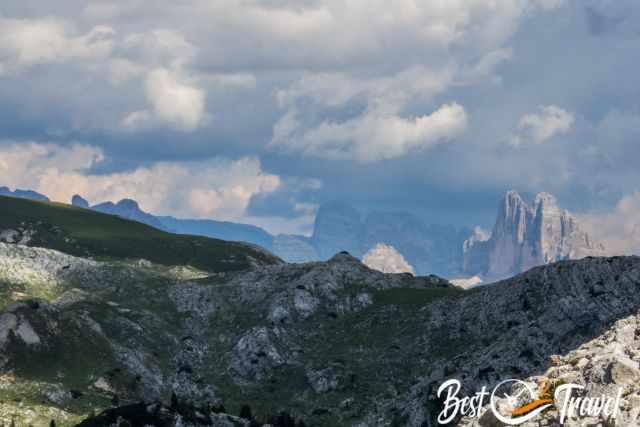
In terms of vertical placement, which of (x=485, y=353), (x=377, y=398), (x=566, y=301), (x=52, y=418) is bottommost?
(x=52, y=418)

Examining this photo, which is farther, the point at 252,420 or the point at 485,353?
the point at 485,353

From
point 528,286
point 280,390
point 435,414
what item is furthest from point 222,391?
point 528,286

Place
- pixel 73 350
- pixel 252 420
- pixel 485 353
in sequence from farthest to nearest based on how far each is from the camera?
pixel 73 350 → pixel 485 353 → pixel 252 420

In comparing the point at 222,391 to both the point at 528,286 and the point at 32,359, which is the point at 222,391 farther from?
the point at 528,286

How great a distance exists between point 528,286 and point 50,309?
108m

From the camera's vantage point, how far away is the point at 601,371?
54719 mm

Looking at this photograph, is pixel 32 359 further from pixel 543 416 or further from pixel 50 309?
pixel 543 416

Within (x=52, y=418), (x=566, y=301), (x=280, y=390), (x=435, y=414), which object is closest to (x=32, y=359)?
(x=52, y=418)

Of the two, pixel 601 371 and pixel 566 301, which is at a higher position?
pixel 566 301

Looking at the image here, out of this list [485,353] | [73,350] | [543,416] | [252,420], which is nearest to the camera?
[543,416]
